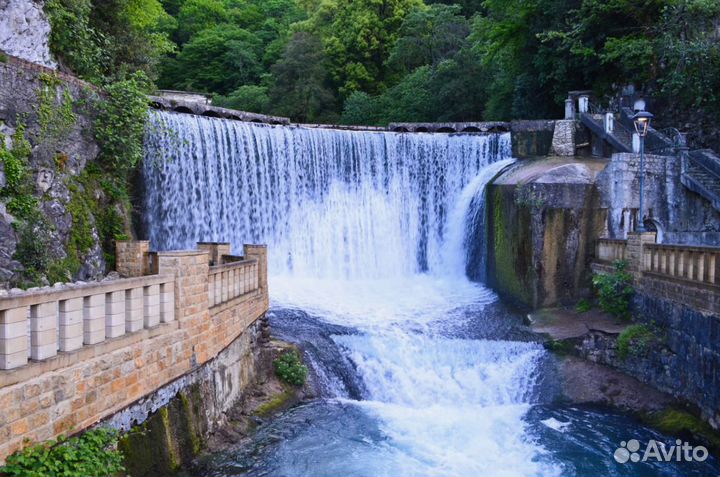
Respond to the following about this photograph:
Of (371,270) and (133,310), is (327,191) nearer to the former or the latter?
(371,270)

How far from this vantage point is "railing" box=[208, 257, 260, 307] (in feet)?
30.8

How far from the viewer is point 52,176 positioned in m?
11.2

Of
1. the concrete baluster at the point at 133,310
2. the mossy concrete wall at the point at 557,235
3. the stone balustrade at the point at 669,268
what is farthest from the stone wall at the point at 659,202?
the concrete baluster at the point at 133,310

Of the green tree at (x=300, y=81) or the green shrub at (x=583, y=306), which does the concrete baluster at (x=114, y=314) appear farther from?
the green tree at (x=300, y=81)

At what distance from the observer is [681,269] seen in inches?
449

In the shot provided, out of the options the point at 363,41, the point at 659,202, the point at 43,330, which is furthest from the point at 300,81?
the point at 43,330

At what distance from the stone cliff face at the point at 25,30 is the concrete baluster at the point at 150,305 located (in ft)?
29.9

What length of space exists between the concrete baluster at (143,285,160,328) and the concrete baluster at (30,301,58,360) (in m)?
1.72

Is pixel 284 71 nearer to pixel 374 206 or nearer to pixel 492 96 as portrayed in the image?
pixel 492 96

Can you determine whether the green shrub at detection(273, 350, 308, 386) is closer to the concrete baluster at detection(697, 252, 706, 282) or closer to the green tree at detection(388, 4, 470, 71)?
the concrete baluster at detection(697, 252, 706, 282)

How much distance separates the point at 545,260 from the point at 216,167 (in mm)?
10195

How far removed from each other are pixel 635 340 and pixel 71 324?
1060 cm

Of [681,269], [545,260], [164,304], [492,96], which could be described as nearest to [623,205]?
[545,260]

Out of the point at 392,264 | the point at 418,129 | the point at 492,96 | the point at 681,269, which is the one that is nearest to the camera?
the point at 681,269
